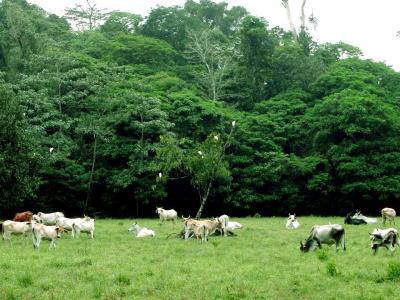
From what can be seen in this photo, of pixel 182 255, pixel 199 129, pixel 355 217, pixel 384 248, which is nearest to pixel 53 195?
pixel 199 129

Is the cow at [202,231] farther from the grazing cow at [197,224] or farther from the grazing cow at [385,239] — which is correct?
the grazing cow at [385,239]

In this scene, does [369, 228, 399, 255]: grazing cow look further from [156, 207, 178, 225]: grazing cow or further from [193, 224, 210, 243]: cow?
[156, 207, 178, 225]: grazing cow

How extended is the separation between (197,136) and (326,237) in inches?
1098

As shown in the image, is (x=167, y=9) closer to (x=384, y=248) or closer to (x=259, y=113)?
(x=259, y=113)

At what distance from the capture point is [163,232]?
2655cm

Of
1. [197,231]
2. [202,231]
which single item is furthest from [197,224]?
[202,231]

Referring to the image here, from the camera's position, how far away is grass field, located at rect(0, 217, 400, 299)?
11602 millimetres

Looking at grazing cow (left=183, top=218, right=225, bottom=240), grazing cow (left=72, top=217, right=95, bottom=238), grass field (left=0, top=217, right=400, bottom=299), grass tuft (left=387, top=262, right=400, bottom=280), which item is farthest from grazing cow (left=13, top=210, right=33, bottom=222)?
grass tuft (left=387, top=262, right=400, bottom=280)

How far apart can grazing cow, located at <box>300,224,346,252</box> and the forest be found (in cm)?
1714

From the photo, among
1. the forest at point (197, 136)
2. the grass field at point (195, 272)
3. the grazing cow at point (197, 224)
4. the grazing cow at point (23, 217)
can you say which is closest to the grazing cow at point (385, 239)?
the grass field at point (195, 272)

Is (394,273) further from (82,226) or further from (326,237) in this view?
(82,226)

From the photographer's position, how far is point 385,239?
55.1 feet

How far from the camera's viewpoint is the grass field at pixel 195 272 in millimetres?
11602

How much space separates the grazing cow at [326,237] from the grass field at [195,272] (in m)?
0.40
